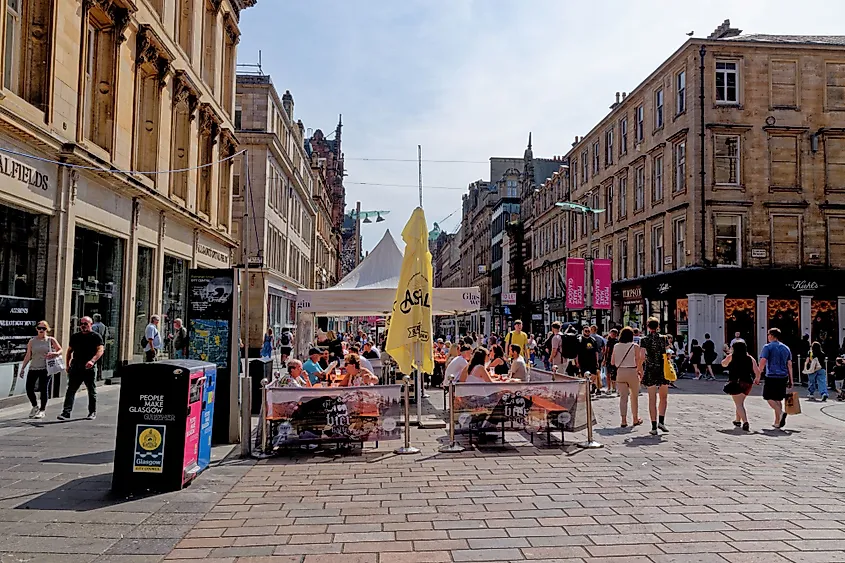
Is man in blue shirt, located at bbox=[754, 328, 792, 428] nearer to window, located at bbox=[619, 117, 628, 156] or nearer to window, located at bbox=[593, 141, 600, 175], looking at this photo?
window, located at bbox=[619, 117, 628, 156]

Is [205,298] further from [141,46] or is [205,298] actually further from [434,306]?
[141,46]

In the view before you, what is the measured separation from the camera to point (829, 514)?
6.28 meters

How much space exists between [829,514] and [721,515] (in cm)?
103

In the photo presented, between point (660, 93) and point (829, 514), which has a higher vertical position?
point (660, 93)

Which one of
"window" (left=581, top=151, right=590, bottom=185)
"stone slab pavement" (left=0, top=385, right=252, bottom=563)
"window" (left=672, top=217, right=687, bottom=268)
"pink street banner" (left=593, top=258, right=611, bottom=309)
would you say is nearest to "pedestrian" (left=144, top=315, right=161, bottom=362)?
"stone slab pavement" (left=0, top=385, right=252, bottom=563)

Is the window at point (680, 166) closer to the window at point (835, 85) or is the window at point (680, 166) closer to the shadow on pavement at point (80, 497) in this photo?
the window at point (835, 85)

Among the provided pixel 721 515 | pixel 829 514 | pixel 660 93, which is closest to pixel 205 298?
pixel 721 515

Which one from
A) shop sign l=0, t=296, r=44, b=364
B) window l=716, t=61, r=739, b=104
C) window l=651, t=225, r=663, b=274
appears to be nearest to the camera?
shop sign l=0, t=296, r=44, b=364

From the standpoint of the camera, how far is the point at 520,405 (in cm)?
961

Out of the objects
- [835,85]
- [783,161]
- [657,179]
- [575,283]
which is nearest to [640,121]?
[657,179]

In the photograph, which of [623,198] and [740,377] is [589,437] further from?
[623,198]

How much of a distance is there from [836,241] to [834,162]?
3.56 metres

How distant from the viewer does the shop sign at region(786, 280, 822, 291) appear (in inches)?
1163

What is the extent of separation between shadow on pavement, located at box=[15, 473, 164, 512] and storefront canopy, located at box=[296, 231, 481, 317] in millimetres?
7724
